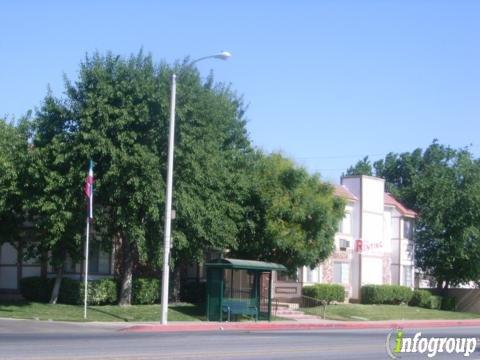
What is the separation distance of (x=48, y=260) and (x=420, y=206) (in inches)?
1325

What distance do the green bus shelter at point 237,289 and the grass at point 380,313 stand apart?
7.05 meters

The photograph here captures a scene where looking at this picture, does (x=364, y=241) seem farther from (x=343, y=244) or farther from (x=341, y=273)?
(x=341, y=273)

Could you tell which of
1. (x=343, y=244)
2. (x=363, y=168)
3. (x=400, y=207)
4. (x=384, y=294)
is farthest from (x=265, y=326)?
(x=363, y=168)

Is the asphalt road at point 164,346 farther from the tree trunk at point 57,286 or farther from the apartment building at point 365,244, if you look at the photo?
the apartment building at point 365,244

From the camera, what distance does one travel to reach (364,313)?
4488cm

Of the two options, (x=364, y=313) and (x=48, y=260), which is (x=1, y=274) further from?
(x=364, y=313)

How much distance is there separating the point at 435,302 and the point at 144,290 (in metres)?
25.0

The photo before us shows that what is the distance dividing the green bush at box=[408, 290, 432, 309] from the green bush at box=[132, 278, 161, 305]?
22733 millimetres

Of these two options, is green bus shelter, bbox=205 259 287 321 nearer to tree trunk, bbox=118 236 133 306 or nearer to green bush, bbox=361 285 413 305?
tree trunk, bbox=118 236 133 306

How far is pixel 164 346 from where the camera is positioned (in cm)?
2023

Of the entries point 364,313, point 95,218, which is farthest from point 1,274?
point 364,313

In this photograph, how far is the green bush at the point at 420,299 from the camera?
54438 millimetres

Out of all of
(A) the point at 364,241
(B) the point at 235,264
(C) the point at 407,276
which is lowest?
(C) the point at 407,276

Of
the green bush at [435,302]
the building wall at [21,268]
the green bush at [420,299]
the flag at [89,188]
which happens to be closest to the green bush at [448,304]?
the green bush at [435,302]
